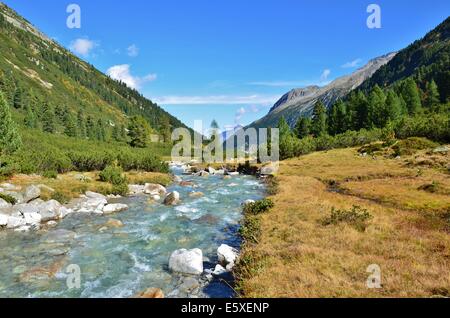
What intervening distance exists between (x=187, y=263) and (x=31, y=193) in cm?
1980

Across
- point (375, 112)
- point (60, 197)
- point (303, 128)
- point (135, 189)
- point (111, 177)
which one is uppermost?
point (375, 112)

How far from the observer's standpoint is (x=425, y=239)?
16.2m

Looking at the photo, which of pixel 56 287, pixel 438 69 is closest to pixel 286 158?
pixel 56 287

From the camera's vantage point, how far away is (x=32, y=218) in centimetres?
2417

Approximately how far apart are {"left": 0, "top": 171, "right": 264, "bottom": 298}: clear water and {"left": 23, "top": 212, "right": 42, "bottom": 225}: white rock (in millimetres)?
1667

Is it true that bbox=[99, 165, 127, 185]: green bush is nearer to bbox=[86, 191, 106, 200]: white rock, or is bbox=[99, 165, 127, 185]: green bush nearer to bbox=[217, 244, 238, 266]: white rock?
bbox=[86, 191, 106, 200]: white rock

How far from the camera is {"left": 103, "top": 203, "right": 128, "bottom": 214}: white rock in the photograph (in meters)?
28.8

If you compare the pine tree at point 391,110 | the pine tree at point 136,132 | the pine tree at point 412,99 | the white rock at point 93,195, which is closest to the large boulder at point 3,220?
the white rock at point 93,195

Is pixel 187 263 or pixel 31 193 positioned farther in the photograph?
pixel 31 193

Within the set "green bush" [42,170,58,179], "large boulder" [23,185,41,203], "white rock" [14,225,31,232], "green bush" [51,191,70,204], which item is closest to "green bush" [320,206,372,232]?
"white rock" [14,225,31,232]

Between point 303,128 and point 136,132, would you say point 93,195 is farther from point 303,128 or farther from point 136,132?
point 303,128

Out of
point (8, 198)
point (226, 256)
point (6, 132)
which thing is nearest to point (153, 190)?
point (8, 198)
